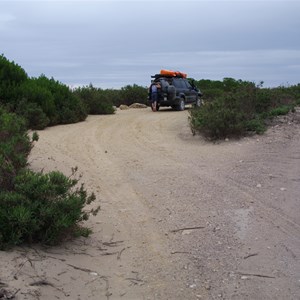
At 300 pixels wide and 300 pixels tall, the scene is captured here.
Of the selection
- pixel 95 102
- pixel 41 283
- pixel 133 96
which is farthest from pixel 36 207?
pixel 133 96

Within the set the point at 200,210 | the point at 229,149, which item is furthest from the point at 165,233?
the point at 229,149

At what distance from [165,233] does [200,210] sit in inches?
43.6

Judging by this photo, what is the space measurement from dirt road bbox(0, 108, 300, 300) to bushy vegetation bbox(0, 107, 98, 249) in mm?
176

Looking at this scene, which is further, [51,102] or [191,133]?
[51,102]

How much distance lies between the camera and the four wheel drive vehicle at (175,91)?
2497 centimetres

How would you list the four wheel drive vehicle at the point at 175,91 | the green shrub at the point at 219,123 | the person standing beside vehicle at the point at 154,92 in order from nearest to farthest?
the green shrub at the point at 219,123, the person standing beside vehicle at the point at 154,92, the four wheel drive vehicle at the point at 175,91

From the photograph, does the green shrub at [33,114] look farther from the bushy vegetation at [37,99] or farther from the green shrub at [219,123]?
the green shrub at [219,123]

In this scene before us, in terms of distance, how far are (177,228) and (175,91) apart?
18078 mm

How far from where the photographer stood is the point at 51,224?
20.7 feet

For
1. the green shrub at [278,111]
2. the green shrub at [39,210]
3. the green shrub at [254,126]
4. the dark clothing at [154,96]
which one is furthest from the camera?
the dark clothing at [154,96]

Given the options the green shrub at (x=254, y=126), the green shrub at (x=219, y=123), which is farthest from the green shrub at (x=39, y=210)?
the green shrub at (x=254, y=126)

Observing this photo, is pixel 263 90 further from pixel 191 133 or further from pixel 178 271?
pixel 178 271

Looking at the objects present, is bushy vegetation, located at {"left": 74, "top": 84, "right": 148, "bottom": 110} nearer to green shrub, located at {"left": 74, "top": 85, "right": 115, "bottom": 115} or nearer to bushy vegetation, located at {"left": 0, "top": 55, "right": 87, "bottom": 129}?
green shrub, located at {"left": 74, "top": 85, "right": 115, "bottom": 115}

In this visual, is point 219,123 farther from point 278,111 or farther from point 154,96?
point 154,96
